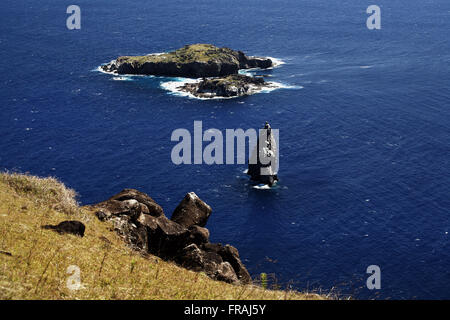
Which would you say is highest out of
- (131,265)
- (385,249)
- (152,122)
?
(131,265)

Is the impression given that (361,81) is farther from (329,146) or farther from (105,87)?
(105,87)

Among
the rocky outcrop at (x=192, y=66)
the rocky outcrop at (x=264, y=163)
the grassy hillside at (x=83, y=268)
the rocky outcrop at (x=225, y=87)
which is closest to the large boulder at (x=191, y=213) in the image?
the grassy hillside at (x=83, y=268)

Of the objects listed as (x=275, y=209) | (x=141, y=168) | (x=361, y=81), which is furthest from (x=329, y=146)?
(x=361, y=81)

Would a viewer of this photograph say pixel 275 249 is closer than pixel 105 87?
Yes

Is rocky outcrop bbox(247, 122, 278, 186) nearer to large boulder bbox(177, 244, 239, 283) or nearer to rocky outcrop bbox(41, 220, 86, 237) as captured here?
large boulder bbox(177, 244, 239, 283)

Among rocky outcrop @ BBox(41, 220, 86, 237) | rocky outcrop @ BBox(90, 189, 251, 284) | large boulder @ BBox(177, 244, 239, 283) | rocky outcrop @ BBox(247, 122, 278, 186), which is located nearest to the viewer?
rocky outcrop @ BBox(41, 220, 86, 237)

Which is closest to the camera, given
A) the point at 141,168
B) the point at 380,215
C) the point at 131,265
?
the point at 131,265

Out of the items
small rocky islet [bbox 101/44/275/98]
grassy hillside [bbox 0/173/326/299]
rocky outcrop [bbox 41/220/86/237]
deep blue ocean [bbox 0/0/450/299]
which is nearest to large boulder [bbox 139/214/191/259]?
grassy hillside [bbox 0/173/326/299]
